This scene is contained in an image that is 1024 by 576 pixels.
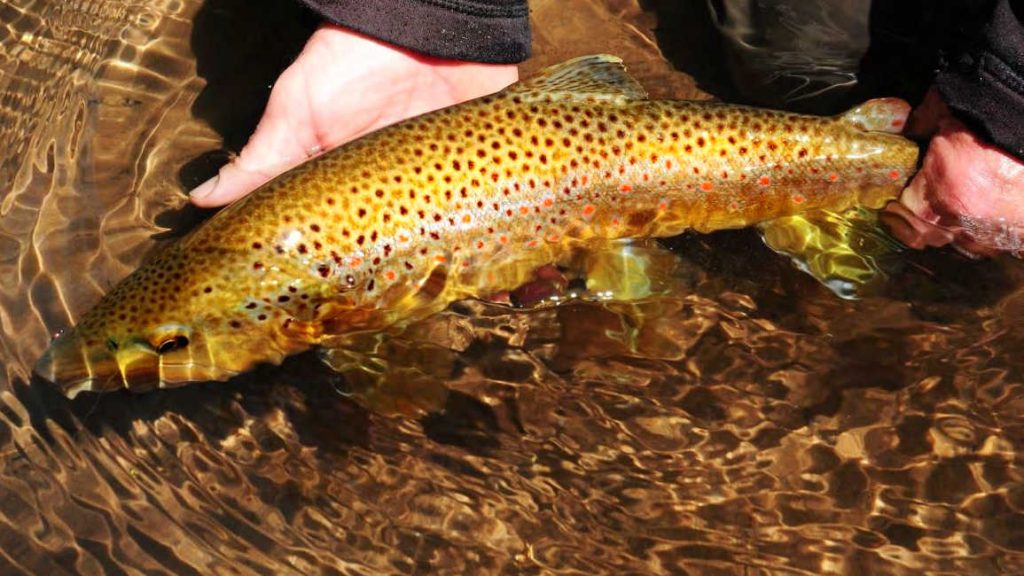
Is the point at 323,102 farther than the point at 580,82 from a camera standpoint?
Yes

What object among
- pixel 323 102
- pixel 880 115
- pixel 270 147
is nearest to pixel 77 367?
pixel 270 147

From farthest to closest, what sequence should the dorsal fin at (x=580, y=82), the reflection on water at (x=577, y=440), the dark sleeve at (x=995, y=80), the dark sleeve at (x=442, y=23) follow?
the dark sleeve at (x=442, y=23)
the dorsal fin at (x=580, y=82)
the reflection on water at (x=577, y=440)
the dark sleeve at (x=995, y=80)

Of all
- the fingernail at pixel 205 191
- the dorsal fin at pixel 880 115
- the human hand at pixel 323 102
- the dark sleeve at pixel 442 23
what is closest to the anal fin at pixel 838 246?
the dorsal fin at pixel 880 115

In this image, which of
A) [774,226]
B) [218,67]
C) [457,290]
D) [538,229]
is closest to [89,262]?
[218,67]

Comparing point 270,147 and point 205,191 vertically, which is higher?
point 270,147

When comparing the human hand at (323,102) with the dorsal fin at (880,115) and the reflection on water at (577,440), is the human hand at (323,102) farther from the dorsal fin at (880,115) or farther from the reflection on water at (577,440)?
the dorsal fin at (880,115)

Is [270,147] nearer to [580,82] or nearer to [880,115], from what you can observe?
[580,82]
